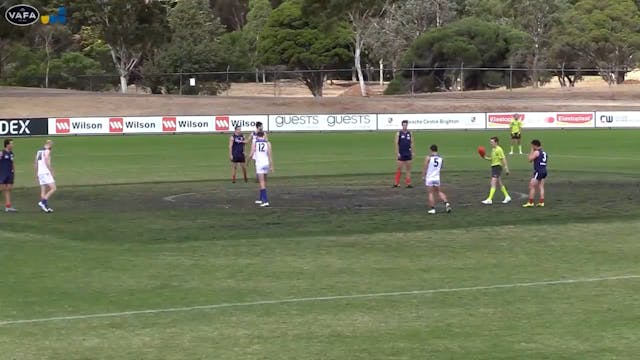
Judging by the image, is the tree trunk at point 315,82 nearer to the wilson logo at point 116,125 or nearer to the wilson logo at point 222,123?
the wilson logo at point 222,123

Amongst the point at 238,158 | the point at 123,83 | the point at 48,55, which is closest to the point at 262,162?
the point at 238,158

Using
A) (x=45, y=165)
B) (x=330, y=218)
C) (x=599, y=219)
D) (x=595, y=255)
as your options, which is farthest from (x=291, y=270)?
(x=45, y=165)

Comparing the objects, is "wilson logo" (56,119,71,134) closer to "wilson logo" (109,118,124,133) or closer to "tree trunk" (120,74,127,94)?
"wilson logo" (109,118,124,133)

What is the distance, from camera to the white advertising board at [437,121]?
200 feet

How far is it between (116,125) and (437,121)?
19.5 meters

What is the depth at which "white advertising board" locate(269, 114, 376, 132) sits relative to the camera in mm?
61469

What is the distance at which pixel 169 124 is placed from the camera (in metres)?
60.6

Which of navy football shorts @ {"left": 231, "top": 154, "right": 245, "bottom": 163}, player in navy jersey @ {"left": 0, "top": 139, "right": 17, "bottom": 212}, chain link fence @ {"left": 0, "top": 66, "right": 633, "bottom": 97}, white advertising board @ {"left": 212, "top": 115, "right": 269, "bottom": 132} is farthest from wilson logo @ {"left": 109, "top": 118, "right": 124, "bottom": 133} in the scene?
player in navy jersey @ {"left": 0, "top": 139, "right": 17, "bottom": 212}

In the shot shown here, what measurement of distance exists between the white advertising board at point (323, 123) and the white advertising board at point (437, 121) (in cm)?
80

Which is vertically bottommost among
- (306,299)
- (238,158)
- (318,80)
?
(306,299)

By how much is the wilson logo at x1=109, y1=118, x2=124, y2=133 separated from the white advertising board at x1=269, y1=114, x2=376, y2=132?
9171mm

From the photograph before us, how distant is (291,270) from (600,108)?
194ft

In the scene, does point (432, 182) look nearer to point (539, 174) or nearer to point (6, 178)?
point (539, 174)

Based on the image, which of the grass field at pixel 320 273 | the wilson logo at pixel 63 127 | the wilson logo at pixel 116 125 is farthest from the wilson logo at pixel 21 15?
the wilson logo at pixel 116 125
